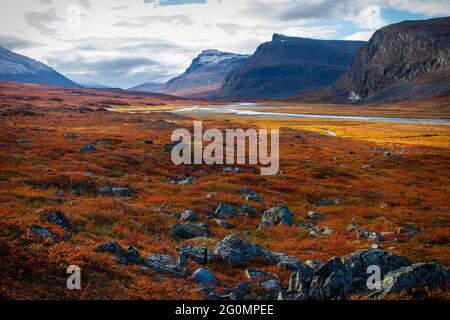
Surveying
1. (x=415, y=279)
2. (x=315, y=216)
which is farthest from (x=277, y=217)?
(x=415, y=279)

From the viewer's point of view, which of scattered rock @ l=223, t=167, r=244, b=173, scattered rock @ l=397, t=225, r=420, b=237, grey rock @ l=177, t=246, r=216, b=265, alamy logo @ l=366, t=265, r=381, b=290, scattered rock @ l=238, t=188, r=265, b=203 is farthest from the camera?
scattered rock @ l=223, t=167, r=244, b=173

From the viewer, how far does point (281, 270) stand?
17.6 metres

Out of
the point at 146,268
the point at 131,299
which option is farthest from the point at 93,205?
the point at 131,299

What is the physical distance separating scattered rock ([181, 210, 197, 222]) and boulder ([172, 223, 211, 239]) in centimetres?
204

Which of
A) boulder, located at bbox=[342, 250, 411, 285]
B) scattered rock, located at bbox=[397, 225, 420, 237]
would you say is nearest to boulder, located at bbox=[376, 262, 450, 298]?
boulder, located at bbox=[342, 250, 411, 285]

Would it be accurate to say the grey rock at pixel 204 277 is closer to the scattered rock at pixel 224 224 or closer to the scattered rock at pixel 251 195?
the scattered rock at pixel 224 224

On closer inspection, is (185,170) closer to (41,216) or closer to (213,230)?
(213,230)

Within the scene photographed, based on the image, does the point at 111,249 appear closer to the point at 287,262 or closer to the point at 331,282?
the point at 287,262

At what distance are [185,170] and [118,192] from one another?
14071 mm

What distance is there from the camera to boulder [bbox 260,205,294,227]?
86.4 ft

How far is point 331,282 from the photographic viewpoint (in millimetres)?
14492

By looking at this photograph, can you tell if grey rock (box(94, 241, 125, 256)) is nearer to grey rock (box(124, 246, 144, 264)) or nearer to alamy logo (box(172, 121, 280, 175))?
grey rock (box(124, 246, 144, 264))

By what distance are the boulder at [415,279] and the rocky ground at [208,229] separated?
44mm

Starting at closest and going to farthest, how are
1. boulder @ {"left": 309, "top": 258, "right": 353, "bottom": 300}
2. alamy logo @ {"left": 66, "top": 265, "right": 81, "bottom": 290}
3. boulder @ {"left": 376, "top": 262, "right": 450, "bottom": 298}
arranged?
alamy logo @ {"left": 66, "top": 265, "right": 81, "bottom": 290} → boulder @ {"left": 376, "top": 262, "right": 450, "bottom": 298} → boulder @ {"left": 309, "top": 258, "right": 353, "bottom": 300}
